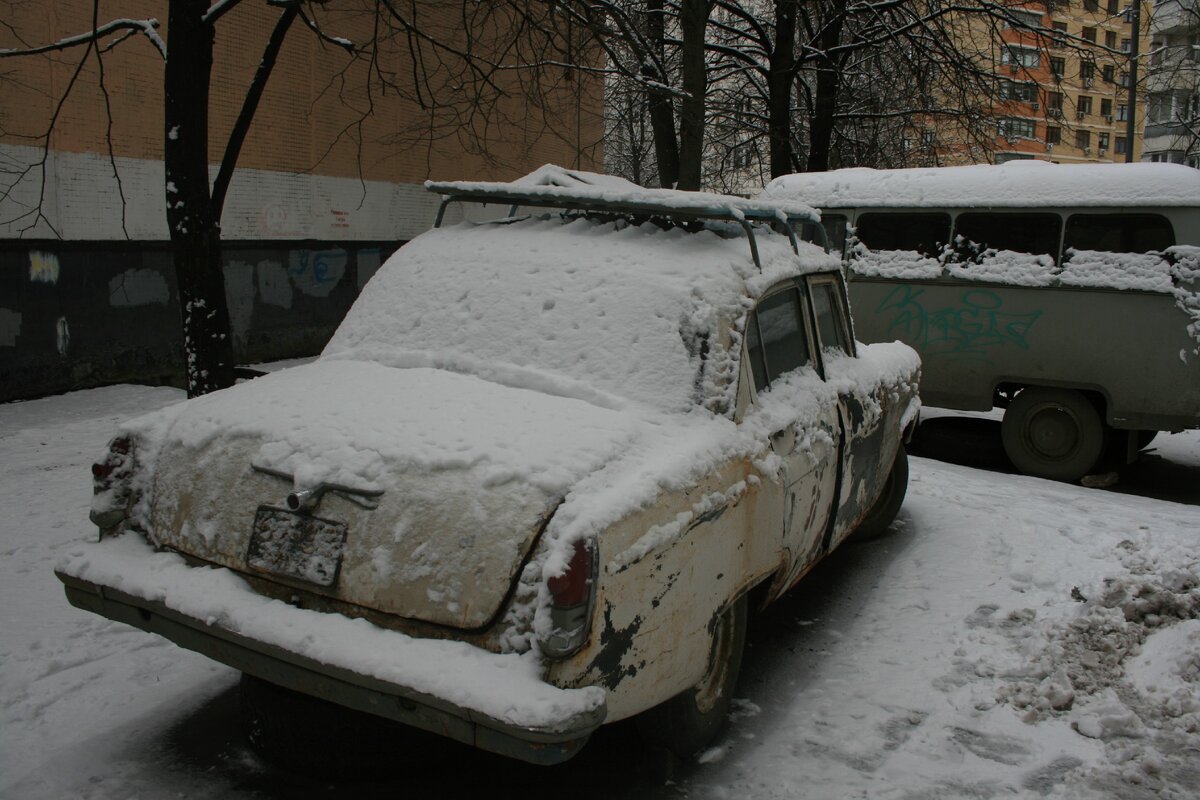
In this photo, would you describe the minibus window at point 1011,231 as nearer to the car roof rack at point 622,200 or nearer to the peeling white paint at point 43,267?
the car roof rack at point 622,200

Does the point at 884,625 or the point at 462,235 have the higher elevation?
the point at 462,235

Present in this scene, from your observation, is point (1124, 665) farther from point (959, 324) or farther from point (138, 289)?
point (138, 289)

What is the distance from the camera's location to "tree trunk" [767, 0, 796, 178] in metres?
16.2

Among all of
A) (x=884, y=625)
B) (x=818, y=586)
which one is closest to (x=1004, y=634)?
(x=884, y=625)

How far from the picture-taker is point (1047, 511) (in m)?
6.33

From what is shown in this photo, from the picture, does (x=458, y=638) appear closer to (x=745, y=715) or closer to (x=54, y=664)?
(x=745, y=715)

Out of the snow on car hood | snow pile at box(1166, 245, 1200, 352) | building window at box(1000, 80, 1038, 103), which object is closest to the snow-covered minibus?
snow pile at box(1166, 245, 1200, 352)

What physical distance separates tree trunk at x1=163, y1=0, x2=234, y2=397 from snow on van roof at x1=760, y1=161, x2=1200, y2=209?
6.05 m

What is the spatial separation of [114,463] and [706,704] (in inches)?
88.9

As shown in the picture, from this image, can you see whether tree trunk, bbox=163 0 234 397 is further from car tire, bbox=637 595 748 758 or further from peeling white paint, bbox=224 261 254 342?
peeling white paint, bbox=224 261 254 342

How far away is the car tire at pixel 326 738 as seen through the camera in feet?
10.3

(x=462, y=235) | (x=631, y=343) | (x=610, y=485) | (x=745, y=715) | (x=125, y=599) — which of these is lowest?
(x=745, y=715)

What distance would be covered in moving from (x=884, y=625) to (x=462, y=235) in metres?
2.69

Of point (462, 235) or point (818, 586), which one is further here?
point (818, 586)
